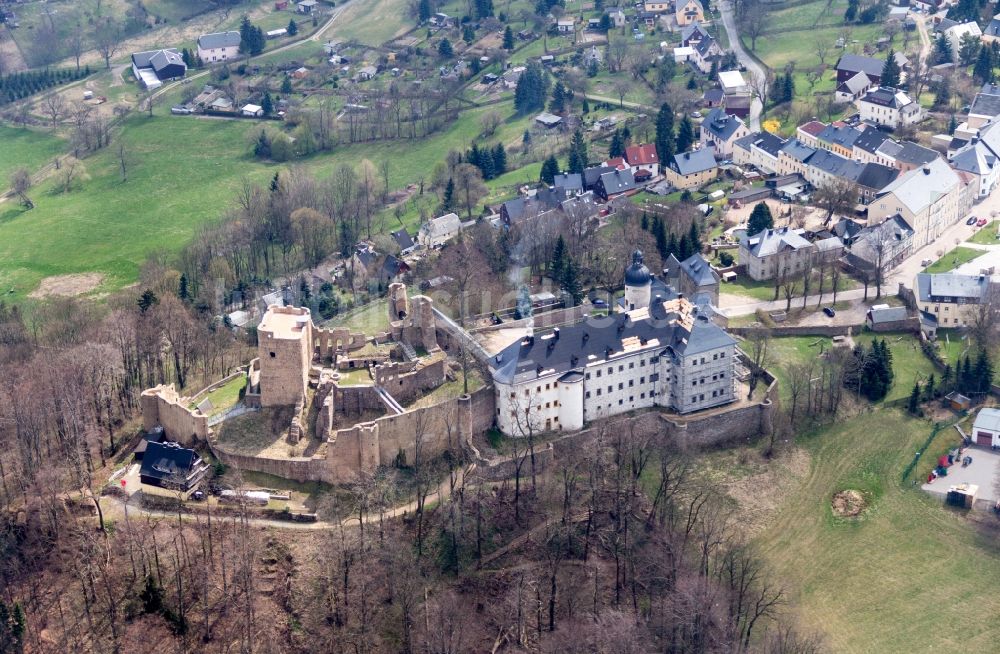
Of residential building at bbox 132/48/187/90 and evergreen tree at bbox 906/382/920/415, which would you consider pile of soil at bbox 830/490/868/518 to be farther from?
residential building at bbox 132/48/187/90

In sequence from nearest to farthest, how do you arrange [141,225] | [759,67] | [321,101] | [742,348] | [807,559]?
1. [807,559]
2. [742,348]
3. [141,225]
4. [759,67]
5. [321,101]

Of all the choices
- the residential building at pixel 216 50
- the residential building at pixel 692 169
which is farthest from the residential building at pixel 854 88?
the residential building at pixel 216 50

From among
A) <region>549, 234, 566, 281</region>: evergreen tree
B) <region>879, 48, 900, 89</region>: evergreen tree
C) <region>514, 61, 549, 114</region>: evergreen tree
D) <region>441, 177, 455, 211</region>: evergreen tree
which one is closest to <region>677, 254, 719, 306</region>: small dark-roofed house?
<region>549, 234, 566, 281</region>: evergreen tree

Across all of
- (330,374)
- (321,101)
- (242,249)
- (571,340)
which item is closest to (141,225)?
(242,249)

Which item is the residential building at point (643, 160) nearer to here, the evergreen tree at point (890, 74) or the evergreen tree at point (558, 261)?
the evergreen tree at point (890, 74)

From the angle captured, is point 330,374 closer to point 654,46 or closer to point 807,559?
point 807,559

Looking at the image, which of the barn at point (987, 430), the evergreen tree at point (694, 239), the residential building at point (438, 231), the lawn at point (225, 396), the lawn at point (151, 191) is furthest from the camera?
the lawn at point (151, 191)
